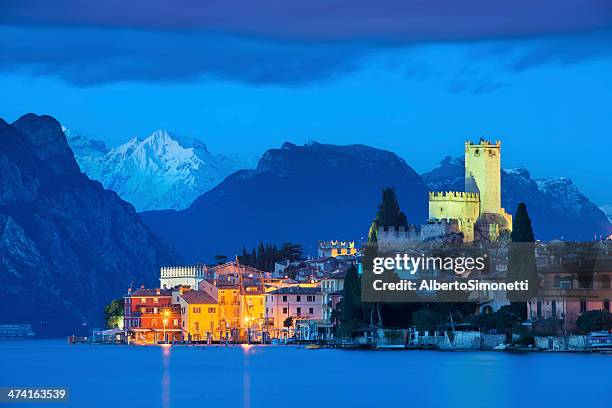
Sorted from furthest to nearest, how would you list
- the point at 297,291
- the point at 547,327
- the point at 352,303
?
the point at 297,291
the point at 352,303
the point at 547,327

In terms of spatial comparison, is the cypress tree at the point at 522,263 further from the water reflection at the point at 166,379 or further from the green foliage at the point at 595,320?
the water reflection at the point at 166,379

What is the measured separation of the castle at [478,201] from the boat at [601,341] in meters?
41.0

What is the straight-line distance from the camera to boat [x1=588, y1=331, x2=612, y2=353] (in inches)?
3214

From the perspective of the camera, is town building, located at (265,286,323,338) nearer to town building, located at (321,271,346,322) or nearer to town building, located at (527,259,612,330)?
town building, located at (321,271,346,322)

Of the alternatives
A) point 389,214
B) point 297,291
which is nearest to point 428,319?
point 389,214

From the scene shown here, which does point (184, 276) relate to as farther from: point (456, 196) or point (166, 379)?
point (166, 379)

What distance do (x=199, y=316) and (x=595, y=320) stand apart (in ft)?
183

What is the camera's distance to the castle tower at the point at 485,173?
133m

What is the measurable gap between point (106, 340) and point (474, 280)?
57270 mm

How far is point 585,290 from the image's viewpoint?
8512cm

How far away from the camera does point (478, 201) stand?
13212 centimetres

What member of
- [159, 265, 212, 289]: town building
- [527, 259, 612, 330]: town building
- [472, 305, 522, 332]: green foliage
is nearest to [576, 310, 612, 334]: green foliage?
[527, 259, 612, 330]: town building

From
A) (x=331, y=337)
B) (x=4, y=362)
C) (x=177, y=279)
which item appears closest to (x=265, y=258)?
(x=177, y=279)

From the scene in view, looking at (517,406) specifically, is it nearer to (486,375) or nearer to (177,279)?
(486,375)
